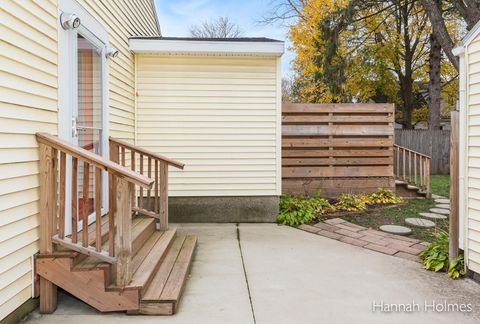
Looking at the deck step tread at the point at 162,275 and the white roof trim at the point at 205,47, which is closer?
the deck step tread at the point at 162,275

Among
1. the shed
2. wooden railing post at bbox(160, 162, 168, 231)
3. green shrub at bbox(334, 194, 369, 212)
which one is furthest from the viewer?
green shrub at bbox(334, 194, 369, 212)

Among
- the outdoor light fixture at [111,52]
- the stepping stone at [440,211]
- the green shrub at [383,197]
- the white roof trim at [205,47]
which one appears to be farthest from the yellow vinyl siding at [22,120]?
the stepping stone at [440,211]

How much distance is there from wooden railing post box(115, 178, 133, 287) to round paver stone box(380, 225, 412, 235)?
12.0ft

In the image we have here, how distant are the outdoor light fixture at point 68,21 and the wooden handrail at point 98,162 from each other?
1.02 m

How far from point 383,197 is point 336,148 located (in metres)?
1.25

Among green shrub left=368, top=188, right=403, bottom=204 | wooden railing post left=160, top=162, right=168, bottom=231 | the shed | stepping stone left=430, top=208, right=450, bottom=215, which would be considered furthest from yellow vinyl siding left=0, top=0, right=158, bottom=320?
stepping stone left=430, top=208, right=450, bottom=215

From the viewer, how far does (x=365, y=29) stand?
1542 centimetres

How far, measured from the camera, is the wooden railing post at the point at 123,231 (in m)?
2.60

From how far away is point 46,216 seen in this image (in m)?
2.67

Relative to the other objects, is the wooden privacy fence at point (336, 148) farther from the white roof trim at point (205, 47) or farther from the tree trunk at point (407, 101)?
the tree trunk at point (407, 101)

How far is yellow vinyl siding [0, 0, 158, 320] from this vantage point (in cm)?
230

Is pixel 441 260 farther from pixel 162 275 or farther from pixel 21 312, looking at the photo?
pixel 21 312

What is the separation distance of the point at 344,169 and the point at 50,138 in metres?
5.39

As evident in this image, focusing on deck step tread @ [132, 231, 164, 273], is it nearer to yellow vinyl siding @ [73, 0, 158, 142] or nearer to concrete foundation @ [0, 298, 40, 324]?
concrete foundation @ [0, 298, 40, 324]
